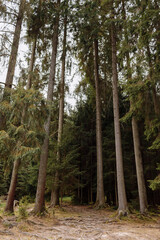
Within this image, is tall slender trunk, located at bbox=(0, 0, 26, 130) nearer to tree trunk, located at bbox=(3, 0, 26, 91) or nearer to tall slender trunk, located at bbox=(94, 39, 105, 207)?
tree trunk, located at bbox=(3, 0, 26, 91)

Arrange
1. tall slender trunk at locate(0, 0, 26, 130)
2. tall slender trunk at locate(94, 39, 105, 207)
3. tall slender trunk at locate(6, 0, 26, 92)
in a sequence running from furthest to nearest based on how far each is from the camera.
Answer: tall slender trunk at locate(94, 39, 105, 207), tall slender trunk at locate(6, 0, 26, 92), tall slender trunk at locate(0, 0, 26, 130)

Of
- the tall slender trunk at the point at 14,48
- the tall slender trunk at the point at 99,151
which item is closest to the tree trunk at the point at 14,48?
the tall slender trunk at the point at 14,48

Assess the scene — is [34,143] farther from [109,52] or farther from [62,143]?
[109,52]

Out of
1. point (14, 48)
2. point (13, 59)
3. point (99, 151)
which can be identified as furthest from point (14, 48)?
point (99, 151)

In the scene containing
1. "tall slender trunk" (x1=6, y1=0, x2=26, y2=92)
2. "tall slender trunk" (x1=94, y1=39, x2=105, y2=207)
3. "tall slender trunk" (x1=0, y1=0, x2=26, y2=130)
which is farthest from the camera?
"tall slender trunk" (x1=94, y1=39, x2=105, y2=207)

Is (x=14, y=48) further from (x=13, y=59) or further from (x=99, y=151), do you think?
(x=99, y=151)

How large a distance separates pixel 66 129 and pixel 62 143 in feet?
8.25

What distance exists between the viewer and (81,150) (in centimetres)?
1524

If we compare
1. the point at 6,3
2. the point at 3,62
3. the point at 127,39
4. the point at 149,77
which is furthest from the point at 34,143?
the point at 127,39

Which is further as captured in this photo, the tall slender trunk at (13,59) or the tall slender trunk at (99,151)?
the tall slender trunk at (99,151)

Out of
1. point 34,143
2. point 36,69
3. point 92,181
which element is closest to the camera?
point 34,143

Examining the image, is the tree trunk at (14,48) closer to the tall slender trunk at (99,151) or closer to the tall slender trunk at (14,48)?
the tall slender trunk at (14,48)

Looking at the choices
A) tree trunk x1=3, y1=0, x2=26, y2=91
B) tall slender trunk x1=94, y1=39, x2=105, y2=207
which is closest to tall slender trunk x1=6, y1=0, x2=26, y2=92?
tree trunk x1=3, y1=0, x2=26, y2=91

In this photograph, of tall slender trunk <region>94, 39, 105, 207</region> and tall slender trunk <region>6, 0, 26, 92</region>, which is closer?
tall slender trunk <region>6, 0, 26, 92</region>
